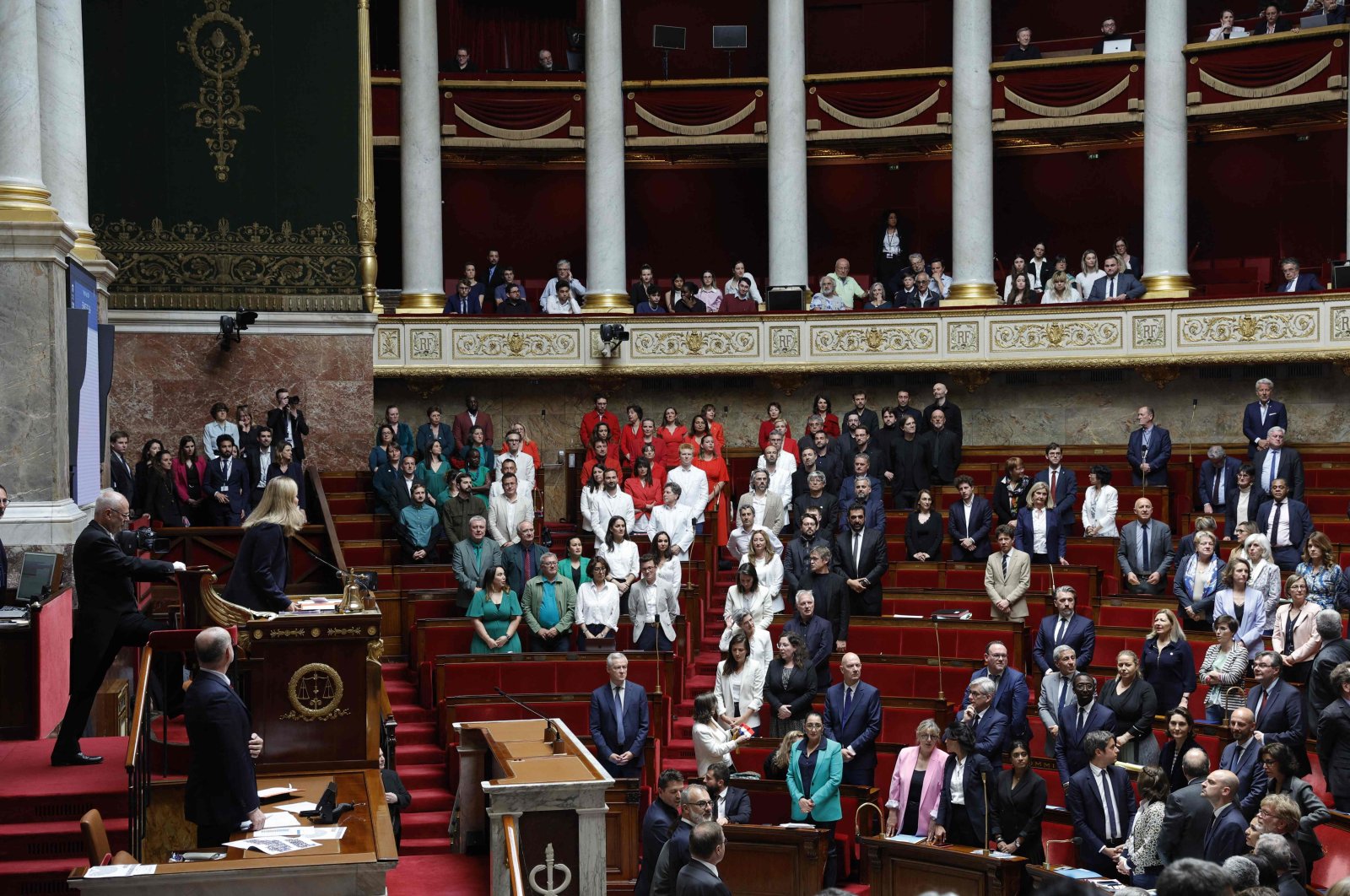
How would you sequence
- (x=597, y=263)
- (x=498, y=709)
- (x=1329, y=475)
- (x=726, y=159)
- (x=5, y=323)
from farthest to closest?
(x=726, y=159)
(x=597, y=263)
(x=1329, y=475)
(x=498, y=709)
(x=5, y=323)

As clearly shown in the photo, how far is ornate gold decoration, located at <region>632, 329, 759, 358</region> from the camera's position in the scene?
Result: 56.1 ft

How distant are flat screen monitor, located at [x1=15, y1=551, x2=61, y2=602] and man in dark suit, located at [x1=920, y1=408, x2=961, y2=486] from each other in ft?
26.1

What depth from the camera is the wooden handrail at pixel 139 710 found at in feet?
19.2

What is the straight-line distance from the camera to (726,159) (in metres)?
20.6

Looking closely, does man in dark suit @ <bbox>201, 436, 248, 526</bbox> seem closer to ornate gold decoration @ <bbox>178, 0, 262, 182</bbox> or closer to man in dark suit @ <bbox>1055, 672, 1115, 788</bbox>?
ornate gold decoration @ <bbox>178, 0, 262, 182</bbox>

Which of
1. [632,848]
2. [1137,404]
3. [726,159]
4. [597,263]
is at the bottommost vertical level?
[632,848]

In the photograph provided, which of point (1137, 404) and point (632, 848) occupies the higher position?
point (1137, 404)

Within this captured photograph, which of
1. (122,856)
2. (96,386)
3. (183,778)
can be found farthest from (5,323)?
(122,856)

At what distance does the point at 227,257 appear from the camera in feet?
48.2

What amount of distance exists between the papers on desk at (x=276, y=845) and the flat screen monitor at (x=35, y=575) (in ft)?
9.02

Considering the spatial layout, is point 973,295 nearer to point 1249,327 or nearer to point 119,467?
point 1249,327

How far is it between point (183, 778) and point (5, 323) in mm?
3319

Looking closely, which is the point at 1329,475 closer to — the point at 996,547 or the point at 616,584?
the point at 996,547

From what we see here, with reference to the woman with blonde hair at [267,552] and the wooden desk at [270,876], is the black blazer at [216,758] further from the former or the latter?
the woman with blonde hair at [267,552]
